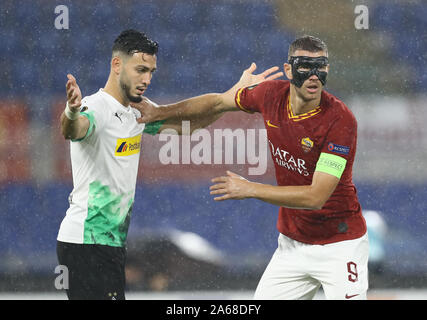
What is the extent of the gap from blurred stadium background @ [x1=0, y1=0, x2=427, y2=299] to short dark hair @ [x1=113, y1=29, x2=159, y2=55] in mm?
4014

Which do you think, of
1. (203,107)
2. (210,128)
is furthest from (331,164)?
(210,128)

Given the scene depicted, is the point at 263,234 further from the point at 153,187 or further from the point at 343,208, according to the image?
the point at 343,208

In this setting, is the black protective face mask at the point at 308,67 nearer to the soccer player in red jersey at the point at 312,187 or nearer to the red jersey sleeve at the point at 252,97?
the soccer player in red jersey at the point at 312,187

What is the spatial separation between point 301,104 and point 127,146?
1.13 metres

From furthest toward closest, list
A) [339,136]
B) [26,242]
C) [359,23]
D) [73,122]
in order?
[359,23] < [26,242] < [339,136] < [73,122]

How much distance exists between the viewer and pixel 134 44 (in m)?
4.06

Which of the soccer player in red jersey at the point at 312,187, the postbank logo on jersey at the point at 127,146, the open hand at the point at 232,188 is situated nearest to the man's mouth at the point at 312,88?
the soccer player in red jersey at the point at 312,187

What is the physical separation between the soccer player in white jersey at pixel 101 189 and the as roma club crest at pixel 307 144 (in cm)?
105

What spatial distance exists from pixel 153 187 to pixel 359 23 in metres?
3.81

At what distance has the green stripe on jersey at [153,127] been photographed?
425 cm

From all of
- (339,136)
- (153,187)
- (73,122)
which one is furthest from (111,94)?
(153,187)

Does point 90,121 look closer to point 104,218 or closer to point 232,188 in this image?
point 104,218

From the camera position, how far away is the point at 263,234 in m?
8.49

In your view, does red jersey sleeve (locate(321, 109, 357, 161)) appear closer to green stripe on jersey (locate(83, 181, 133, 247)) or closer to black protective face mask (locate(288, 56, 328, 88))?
black protective face mask (locate(288, 56, 328, 88))
